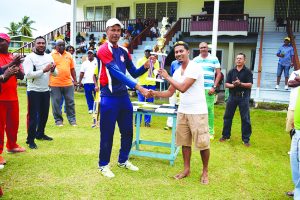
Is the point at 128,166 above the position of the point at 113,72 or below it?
below

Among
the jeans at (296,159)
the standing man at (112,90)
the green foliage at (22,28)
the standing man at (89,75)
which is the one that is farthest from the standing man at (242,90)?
the green foliage at (22,28)

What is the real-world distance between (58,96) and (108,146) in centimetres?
330

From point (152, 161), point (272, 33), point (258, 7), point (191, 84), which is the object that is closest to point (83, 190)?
Result: point (152, 161)

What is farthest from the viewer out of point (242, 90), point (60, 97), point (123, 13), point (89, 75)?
point (123, 13)

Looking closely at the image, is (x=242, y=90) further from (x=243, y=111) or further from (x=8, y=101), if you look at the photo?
(x=8, y=101)

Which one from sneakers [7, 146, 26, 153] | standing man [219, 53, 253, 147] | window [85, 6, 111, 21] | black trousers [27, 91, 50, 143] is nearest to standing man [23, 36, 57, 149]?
black trousers [27, 91, 50, 143]

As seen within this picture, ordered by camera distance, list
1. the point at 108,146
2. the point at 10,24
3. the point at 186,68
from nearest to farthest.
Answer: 1. the point at 186,68
2. the point at 108,146
3. the point at 10,24

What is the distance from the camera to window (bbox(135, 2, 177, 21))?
18312 mm

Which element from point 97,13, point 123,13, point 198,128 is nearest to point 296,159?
point 198,128

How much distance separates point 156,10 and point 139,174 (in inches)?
620

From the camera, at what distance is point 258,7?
16.3 m

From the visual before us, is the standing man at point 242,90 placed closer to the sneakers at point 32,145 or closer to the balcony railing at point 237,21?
the sneakers at point 32,145

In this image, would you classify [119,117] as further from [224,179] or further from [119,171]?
[224,179]

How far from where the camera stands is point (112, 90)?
420 centimetres
